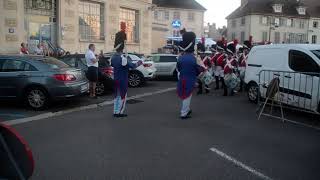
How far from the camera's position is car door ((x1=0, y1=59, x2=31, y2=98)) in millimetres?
11859

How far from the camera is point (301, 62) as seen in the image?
36.7 feet

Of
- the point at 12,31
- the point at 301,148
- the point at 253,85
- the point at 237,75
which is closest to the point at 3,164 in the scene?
the point at 301,148

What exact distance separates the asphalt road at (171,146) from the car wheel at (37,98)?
3.80 ft

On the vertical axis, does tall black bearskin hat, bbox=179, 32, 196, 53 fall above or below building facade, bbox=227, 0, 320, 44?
below

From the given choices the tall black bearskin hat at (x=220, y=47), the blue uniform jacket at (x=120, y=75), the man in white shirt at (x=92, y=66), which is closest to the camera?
the blue uniform jacket at (x=120, y=75)

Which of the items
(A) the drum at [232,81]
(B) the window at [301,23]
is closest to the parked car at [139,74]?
(A) the drum at [232,81]

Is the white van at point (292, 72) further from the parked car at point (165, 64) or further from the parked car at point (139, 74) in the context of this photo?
the parked car at point (165, 64)

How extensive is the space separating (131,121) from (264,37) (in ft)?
228

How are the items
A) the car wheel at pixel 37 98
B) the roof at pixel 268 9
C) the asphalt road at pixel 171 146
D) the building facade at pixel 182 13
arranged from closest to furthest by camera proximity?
1. the asphalt road at pixel 171 146
2. the car wheel at pixel 37 98
3. the building facade at pixel 182 13
4. the roof at pixel 268 9

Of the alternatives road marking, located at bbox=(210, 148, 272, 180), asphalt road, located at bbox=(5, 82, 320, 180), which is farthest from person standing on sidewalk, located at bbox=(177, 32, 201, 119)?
road marking, located at bbox=(210, 148, 272, 180)

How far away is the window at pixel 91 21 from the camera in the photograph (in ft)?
93.4

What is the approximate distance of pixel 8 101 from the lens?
42.3 feet

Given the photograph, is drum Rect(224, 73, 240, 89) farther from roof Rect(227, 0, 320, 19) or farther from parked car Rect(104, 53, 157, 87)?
roof Rect(227, 0, 320, 19)

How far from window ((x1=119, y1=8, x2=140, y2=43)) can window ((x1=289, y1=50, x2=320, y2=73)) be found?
22382mm
